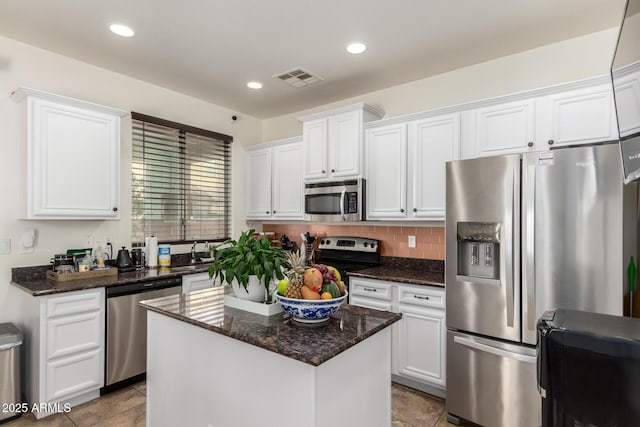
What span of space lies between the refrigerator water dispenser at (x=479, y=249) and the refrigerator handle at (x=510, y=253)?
66 millimetres

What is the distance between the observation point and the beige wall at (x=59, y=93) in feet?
9.29

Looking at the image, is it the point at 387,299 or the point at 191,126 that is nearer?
the point at 387,299

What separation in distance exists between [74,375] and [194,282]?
45.2 inches

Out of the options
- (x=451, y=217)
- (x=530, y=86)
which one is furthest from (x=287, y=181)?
(x=530, y=86)

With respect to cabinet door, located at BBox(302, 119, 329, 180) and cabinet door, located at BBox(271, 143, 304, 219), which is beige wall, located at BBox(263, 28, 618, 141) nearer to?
cabinet door, located at BBox(302, 119, 329, 180)

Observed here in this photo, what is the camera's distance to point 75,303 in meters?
2.69

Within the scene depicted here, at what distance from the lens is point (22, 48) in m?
2.91

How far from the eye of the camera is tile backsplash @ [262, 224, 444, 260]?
3445 millimetres

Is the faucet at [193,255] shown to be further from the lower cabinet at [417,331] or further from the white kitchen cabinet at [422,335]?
the white kitchen cabinet at [422,335]

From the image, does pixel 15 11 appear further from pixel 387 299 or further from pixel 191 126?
pixel 387 299

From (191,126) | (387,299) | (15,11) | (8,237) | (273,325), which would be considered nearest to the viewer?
(273,325)

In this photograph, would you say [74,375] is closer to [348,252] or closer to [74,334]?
[74,334]

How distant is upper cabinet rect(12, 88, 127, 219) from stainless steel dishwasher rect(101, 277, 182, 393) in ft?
2.36

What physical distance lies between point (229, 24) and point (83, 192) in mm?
1818
